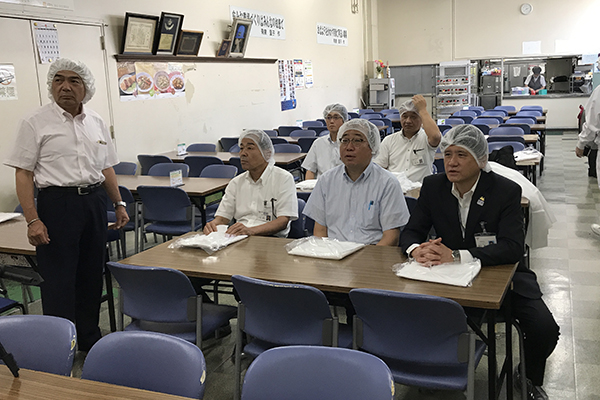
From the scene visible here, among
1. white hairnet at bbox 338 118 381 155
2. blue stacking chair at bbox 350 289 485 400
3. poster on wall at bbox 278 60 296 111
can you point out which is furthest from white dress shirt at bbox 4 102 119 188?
poster on wall at bbox 278 60 296 111

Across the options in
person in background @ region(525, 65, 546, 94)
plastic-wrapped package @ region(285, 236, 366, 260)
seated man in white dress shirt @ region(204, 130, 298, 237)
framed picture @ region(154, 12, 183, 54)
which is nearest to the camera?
plastic-wrapped package @ region(285, 236, 366, 260)

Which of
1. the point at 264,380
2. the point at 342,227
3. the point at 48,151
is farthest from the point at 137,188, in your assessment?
the point at 264,380

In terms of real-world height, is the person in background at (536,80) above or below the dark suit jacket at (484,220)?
above

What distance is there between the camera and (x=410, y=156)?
4824 millimetres

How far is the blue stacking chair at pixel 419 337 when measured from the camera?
199 cm

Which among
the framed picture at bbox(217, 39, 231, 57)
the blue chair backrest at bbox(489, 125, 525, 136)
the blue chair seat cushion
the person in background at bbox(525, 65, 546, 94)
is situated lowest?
the blue chair seat cushion

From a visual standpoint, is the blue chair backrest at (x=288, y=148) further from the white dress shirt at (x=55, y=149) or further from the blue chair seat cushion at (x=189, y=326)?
the blue chair seat cushion at (x=189, y=326)

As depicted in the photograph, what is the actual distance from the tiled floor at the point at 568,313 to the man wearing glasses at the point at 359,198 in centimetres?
86


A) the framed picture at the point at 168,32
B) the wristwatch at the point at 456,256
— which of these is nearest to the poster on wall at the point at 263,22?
the framed picture at the point at 168,32

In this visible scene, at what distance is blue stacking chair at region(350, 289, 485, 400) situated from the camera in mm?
1987

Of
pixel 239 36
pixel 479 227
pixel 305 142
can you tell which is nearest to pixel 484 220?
pixel 479 227

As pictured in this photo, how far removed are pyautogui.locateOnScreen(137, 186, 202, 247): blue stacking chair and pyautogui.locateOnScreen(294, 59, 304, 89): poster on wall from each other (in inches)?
272

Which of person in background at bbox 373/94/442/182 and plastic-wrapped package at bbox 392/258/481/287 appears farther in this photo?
person in background at bbox 373/94/442/182

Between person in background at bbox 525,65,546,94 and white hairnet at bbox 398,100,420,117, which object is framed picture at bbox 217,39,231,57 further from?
person in background at bbox 525,65,546,94
